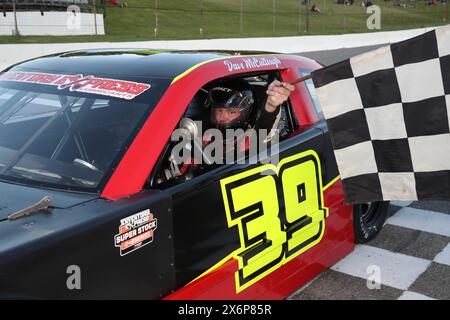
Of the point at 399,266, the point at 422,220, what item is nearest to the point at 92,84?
the point at 399,266

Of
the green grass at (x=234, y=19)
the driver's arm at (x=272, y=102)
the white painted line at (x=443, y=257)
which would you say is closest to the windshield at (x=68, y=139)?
the driver's arm at (x=272, y=102)

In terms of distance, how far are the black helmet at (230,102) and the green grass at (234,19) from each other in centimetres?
1434

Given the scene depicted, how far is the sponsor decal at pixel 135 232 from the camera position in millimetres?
1712

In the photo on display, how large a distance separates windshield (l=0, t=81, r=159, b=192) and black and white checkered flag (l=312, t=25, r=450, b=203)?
95 centimetres

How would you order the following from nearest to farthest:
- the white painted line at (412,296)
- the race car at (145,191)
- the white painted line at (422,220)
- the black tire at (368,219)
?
the race car at (145,191), the white painted line at (412,296), the black tire at (368,219), the white painted line at (422,220)

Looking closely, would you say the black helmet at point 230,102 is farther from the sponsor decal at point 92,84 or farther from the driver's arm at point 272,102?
the sponsor decal at point 92,84

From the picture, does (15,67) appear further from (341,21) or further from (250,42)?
(341,21)

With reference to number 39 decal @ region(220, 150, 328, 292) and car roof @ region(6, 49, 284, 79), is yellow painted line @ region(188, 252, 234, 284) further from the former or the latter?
car roof @ region(6, 49, 284, 79)

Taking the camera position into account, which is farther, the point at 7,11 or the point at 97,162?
the point at 7,11
